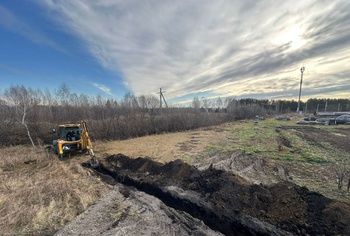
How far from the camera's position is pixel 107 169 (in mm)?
7906

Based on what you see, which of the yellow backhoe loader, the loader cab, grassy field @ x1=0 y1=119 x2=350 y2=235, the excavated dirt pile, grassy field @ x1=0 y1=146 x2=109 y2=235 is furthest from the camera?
the loader cab

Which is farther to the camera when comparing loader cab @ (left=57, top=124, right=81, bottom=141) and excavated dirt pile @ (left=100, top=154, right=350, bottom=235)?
loader cab @ (left=57, top=124, right=81, bottom=141)

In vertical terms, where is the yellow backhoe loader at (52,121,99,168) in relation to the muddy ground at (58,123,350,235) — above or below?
above

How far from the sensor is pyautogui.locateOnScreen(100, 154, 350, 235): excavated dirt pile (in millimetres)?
3314

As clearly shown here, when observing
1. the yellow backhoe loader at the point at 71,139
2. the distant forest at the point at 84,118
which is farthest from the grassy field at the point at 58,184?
the distant forest at the point at 84,118

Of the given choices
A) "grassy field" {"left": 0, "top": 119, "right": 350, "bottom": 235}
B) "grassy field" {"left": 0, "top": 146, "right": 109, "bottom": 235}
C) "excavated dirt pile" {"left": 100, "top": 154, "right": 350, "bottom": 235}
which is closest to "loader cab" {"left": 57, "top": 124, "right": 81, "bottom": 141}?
"grassy field" {"left": 0, "top": 119, "right": 350, "bottom": 235}

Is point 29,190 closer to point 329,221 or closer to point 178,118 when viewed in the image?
point 329,221

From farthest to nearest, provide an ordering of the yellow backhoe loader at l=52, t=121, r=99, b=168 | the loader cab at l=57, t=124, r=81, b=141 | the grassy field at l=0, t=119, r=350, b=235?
the loader cab at l=57, t=124, r=81, b=141
the yellow backhoe loader at l=52, t=121, r=99, b=168
the grassy field at l=0, t=119, r=350, b=235

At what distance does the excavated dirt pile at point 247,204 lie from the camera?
3.31 meters

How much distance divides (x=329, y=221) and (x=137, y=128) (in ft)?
57.4

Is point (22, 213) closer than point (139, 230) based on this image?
No

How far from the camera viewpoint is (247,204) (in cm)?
406

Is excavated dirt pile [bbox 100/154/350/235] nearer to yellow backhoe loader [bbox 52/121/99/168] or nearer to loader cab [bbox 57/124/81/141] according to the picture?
yellow backhoe loader [bbox 52/121/99/168]

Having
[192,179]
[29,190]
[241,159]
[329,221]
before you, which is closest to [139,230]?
[192,179]
